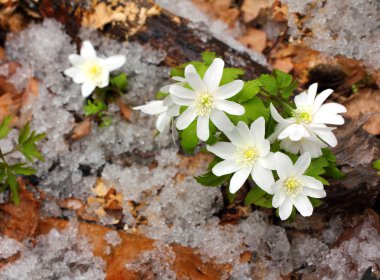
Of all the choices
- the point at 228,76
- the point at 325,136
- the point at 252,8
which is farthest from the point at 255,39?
the point at 325,136

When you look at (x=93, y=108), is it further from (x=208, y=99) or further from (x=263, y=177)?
(x=263, y=177)

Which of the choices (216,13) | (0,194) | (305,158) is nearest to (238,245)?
(305,158)

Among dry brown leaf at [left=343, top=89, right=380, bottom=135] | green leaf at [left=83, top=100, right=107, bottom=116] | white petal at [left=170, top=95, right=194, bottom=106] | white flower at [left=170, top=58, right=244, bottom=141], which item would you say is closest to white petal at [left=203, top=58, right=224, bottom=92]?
white flower at [left=170, top=58, right=244, bottom=141]

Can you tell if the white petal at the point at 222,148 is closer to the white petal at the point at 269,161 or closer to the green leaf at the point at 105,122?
the white petal at the point at 269,161

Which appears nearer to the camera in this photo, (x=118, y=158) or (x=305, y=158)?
(x=305, y=158)

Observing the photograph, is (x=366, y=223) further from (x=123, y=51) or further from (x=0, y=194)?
(x=0, y=194)

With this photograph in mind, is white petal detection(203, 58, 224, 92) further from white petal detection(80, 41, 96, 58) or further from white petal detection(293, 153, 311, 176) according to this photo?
white petal detection(80, 41, 96, 58)
